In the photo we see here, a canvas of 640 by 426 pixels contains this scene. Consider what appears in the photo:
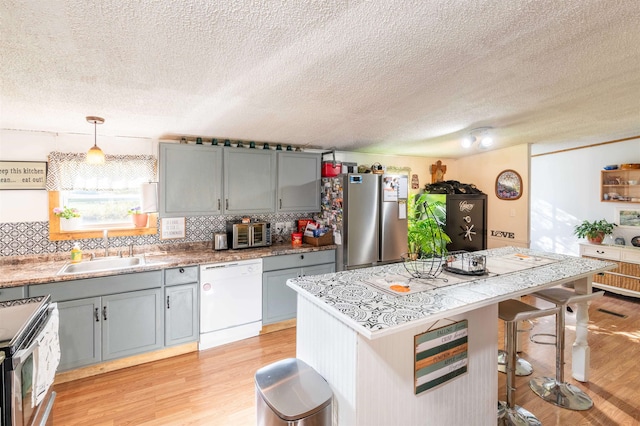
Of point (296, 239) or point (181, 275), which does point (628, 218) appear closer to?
point (296, 239)

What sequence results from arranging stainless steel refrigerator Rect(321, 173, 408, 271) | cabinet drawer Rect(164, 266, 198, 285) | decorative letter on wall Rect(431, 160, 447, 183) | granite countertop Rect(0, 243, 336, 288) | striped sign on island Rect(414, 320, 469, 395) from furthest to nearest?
decorative letter on wall Rect(431, 160, 447, 183), stainless steel refrigerator Rect(321, 173, 408, 271), cabinet drawer Rect(164, 266, 198, 285), granite countertop Rect(0, 243, 336, 288), striped sign on island Rect(414, 320, 469, 395)

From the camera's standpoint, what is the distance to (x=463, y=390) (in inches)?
69.4

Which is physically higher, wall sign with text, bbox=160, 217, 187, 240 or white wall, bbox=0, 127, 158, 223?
white wall, bbox=0, 127, 158, 223

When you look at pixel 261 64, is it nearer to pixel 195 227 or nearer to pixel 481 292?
pixel 481 292

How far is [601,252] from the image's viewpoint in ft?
15.2

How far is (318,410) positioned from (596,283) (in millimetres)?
5490

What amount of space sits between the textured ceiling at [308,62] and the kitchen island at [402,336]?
48.1 inches

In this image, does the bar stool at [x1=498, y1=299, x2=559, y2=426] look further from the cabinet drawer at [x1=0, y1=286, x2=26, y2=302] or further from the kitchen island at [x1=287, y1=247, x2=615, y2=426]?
the cabinet drawer at [x1=0, y1=286, x2=26, y2=302]

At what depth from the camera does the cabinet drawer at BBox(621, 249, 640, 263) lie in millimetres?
4298

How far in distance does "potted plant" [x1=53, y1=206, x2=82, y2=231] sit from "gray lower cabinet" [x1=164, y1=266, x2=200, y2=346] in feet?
3.53

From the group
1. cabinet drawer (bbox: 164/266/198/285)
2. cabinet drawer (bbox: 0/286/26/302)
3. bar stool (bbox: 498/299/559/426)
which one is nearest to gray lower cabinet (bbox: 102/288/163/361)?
cabinet drawer (bbox: 164/266/198/285)

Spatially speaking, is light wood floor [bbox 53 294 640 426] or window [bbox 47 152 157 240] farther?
window [bbox 47 152 157 240]

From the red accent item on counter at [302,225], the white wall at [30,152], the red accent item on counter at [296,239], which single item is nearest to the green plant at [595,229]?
the red accent item on counter at [302,225]

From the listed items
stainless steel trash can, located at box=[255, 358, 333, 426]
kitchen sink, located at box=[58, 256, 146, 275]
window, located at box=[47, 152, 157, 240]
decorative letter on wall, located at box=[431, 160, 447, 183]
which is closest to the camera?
stainless steel trash can, located at box=[255, 358, 333, 426]
